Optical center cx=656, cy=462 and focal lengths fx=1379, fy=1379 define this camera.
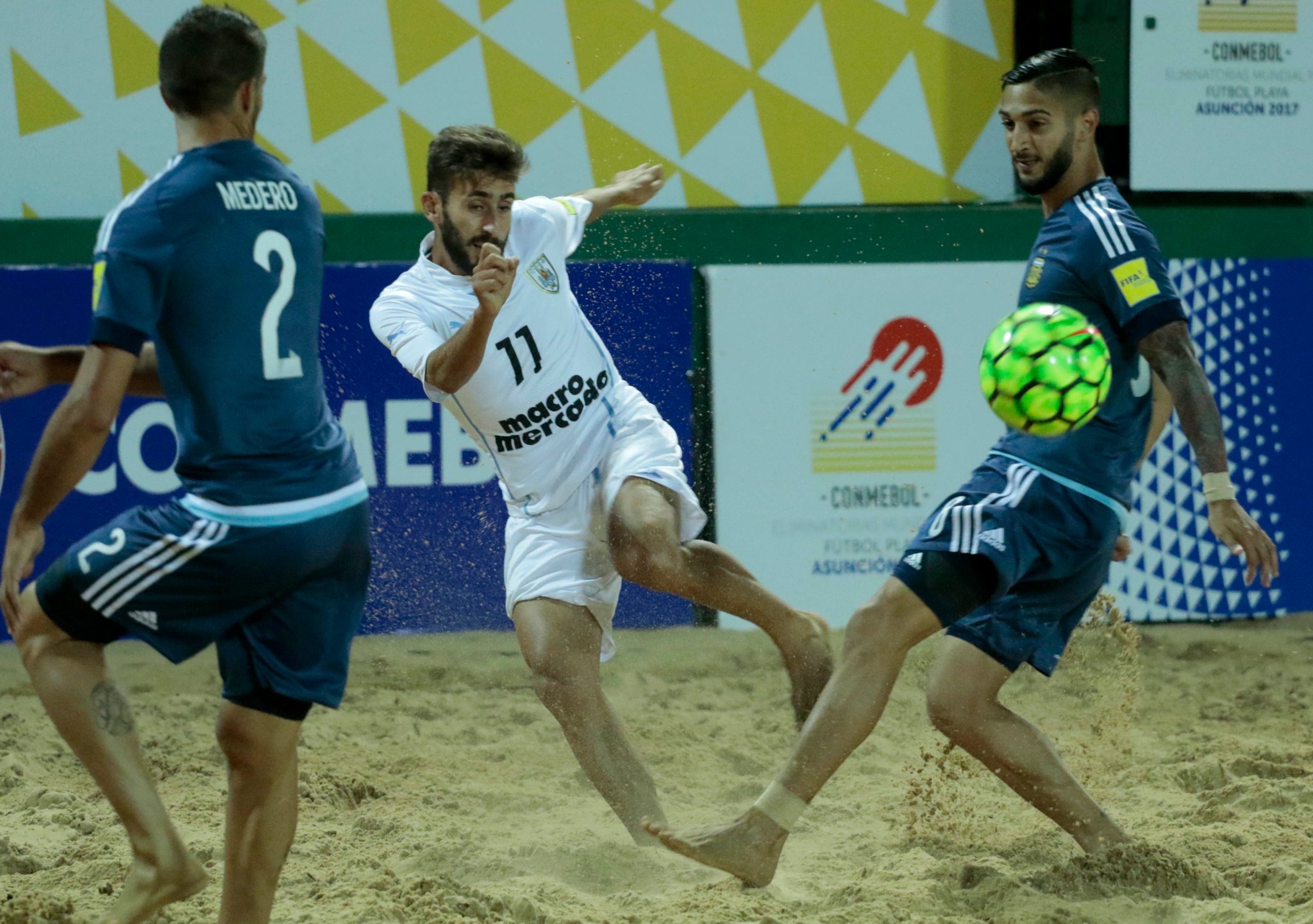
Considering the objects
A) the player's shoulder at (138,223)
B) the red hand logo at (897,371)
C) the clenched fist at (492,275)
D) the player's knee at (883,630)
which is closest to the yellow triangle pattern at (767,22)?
the red hand logo at (897,371)

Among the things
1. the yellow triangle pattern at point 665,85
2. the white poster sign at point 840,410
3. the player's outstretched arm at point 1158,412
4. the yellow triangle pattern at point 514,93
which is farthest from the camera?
the yellow triangle pattern at point 514,93

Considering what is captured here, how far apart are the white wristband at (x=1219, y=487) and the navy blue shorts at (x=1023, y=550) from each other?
273mm

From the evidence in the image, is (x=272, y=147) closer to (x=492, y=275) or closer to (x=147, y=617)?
(x=492, y=275)

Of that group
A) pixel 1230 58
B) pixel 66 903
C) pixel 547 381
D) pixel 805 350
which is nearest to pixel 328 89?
pixel 805 350

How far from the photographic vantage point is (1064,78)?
3846 mm

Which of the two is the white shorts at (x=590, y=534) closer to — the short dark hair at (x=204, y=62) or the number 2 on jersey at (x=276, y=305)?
the number 2 on jersey at (x=276, y=305)

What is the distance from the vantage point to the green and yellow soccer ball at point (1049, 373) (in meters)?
3.42

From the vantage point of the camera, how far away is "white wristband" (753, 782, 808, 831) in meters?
3.38

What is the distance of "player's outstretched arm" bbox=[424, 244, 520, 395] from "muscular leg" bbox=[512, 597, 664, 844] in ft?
2.58

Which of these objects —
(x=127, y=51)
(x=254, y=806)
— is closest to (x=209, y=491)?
(x=254, y=806)

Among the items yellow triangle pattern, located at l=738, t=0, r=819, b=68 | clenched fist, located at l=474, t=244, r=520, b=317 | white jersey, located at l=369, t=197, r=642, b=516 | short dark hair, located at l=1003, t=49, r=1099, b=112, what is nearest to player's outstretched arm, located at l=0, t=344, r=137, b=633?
clenched fist, located at l=474, t=244, r=520, b=317

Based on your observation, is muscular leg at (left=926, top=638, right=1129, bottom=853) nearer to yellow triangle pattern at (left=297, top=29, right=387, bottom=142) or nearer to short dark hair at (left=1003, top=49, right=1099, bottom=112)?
short dark hair at (left=1003, top=49, right=1099, bottom=112)

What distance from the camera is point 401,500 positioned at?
691cm

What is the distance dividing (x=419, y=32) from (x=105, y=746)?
19.4 ft
